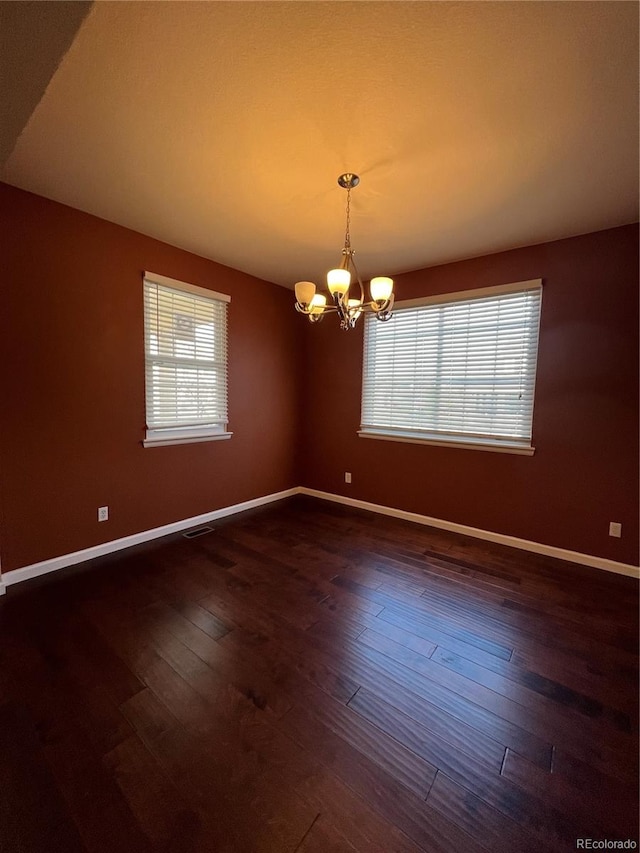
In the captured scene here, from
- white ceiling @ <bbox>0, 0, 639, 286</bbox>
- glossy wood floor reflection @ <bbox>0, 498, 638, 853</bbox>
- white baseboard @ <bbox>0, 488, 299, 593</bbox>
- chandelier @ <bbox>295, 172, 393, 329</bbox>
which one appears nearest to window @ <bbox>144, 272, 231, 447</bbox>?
white ceiling @ <bbox>0, 0, 639, 286</bbox>

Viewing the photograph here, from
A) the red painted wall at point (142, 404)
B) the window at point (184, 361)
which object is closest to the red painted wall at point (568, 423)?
the red painted wall at point (142, 404)

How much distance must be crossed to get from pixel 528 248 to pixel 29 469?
426cm

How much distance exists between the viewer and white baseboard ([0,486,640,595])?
2426mm

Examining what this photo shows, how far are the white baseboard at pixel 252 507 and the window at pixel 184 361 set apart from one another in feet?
2.70

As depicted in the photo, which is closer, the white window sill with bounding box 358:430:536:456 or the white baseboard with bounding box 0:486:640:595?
the white baseboard with bounding box 0:486:640:595

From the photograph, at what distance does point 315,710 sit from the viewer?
144 cm

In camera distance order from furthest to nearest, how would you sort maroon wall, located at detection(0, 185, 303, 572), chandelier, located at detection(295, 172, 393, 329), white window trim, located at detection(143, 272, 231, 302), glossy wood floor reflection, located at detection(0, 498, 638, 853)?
white window trim, located at detection(143, 272, 231, 302) → maroon wall, located at detection(0, 185, 303, 572) → chandelier, located at detection(295, 172, 393, 329) → glossy wood floor reflection, located at detection(0, 498, 638, 853)

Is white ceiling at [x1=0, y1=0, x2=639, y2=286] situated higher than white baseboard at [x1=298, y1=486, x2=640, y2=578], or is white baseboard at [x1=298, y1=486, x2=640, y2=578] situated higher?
white ceiling at [x1=0, y1=0, x2=639, y2=286]

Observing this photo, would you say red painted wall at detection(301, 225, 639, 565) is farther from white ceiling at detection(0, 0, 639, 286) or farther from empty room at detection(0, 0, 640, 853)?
white ceiling at detection(0, 0, 639, 286)

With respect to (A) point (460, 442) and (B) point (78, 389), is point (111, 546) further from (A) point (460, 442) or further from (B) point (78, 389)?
(A) point (460, 442)

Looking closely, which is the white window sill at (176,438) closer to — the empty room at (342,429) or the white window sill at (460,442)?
the empty room at (342,429)

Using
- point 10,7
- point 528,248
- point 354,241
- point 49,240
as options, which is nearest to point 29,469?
point 49,240

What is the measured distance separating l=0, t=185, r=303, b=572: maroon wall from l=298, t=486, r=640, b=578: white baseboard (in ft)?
5.89

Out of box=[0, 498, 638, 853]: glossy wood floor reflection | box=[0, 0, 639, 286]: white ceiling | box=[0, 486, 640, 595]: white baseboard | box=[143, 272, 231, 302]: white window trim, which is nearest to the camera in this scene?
box=[0, 498, 638, 853]: glossy wood floor reflection
